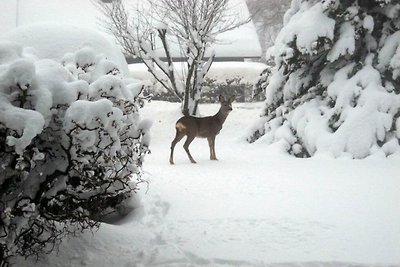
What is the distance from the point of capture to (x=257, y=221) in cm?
492

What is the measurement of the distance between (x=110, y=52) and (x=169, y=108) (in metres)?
11.6

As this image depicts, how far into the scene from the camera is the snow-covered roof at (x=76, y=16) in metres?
22.5

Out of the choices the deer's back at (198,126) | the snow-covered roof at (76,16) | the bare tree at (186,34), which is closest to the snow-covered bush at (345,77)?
the deer's back at (198,126)

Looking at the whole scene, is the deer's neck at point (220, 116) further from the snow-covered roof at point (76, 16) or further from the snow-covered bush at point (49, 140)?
the snow-covered roof at point (76, 16)

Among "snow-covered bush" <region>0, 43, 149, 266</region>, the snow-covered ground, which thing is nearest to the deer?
the snow-covered ground

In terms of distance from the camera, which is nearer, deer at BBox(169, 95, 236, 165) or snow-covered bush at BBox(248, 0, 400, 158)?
deer at BBox(169, 95, 236, 165)

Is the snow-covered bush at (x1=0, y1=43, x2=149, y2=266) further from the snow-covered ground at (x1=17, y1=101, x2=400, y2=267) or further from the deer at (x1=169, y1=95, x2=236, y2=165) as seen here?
the deer at (x1=169, y1=95, x2=236, y2=165)

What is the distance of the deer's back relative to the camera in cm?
886

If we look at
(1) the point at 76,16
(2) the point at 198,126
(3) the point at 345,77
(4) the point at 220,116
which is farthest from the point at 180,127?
(1) the point at 76,16

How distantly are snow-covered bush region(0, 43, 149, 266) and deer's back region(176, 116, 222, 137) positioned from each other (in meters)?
4.90

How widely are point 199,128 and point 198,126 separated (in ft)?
0.16

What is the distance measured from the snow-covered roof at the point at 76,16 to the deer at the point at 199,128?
45.0ft

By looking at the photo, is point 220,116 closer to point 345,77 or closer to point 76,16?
point 345,77

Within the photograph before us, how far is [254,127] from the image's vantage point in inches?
490
